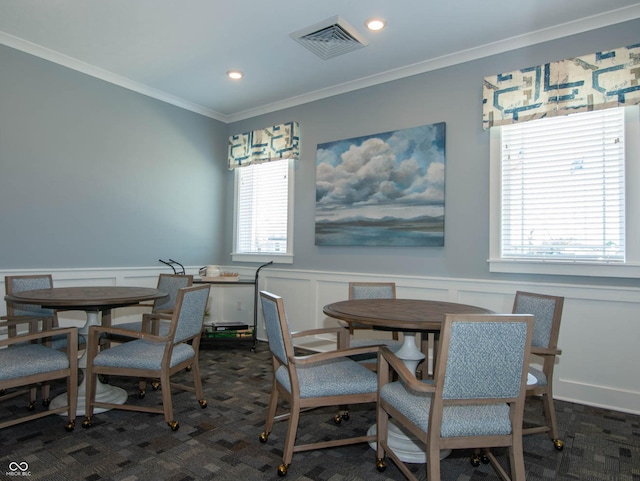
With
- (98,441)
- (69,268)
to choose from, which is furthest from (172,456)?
(69,268)

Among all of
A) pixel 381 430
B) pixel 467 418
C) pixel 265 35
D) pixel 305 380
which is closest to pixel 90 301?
pixel 305 380

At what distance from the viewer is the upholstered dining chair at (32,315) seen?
9.59 ft

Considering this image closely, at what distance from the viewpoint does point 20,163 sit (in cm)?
364

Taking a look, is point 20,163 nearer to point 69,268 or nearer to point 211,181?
point 69,268

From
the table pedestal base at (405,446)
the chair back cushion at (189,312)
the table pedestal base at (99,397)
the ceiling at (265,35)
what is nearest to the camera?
the table pedestal base at (405,446)

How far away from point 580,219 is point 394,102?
77.6 inches

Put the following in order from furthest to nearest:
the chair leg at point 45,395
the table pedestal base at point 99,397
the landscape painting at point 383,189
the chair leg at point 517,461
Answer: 1. the landscape painting at point 383,189
2. the chair leg at point 45,395
3. the table pedestal base at point 99,397
4. the chair leg at point 517,461

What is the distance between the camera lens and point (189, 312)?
2678 mm

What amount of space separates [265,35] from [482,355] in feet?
9.86

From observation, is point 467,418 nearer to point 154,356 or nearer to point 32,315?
point 154,356

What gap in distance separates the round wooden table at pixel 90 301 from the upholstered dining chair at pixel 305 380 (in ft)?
3.62

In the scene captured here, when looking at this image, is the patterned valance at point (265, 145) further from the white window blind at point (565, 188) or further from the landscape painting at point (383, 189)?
the white window blind at point (565, 188)

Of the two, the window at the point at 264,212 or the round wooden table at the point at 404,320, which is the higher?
the window at the point at 264,212

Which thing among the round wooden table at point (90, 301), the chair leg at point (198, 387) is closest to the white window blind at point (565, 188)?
the chair leg at point (198, 387)
